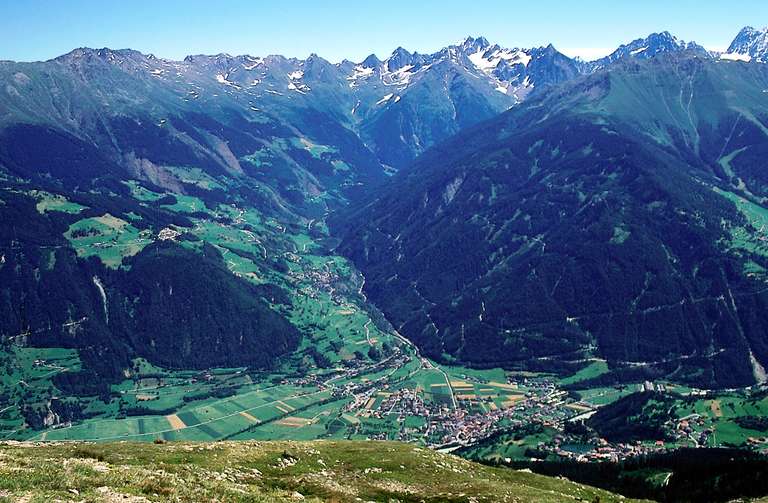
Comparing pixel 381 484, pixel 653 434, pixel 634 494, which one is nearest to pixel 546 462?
pixel 634 494

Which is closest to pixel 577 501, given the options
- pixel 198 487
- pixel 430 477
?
pixel 430 477

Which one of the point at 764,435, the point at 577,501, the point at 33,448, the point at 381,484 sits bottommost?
the point at 764,435

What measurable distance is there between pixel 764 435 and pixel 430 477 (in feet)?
427

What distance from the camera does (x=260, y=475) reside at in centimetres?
6456

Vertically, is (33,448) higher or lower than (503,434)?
higher

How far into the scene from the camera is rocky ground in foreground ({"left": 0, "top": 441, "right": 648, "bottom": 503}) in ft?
148

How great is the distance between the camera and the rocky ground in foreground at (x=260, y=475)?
45.1 m

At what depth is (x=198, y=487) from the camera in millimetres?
49719

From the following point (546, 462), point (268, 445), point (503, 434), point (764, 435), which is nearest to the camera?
point (268, 445)

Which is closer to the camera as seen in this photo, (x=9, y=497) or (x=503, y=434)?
(x=9, y=497)

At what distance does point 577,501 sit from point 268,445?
36.6 metres

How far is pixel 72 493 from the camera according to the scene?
139 feet

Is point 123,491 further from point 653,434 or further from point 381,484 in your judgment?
point 653,434

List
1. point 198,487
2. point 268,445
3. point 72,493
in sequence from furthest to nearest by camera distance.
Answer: point 268,445 → point 198,487 → point 72,493
